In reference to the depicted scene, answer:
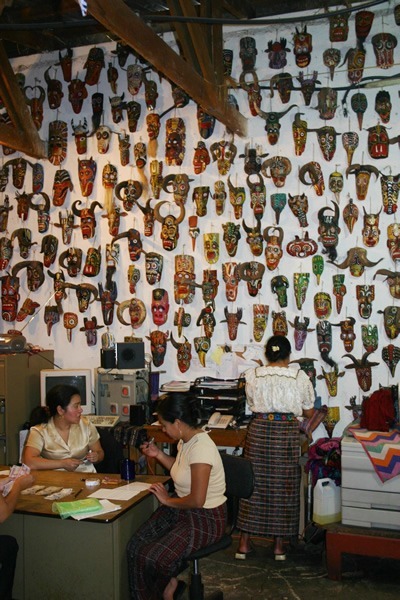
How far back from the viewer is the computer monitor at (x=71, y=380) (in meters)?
5.55

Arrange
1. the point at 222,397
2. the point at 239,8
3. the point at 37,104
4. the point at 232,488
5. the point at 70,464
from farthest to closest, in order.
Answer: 1. the point at 37,104
2. the point at 239,8
3. the point at 222,397
4. the point at 70,464
5. the point at 232,488

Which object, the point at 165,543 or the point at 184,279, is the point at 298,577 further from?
the point at 184,279

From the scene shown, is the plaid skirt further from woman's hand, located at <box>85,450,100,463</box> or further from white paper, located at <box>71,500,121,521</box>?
white paper, located at <box>71,500,121,521</box>

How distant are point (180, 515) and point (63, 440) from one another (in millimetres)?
1013

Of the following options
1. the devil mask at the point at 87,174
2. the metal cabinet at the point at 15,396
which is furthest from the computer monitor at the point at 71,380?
the devil mask at the point at 87,174

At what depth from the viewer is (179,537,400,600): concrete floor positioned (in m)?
3.99

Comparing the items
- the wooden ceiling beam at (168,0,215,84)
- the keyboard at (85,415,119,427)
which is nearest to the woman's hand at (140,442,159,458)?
the keyboard at (85,415,119,427)

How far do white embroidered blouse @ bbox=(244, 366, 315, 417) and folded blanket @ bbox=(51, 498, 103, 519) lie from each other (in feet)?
5.22

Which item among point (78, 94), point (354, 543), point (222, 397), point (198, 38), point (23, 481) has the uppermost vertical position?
point (78, 94)

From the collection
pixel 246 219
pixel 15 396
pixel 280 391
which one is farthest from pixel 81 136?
pixel 280 391

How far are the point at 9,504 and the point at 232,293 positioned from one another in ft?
9.72

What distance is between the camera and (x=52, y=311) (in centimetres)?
619

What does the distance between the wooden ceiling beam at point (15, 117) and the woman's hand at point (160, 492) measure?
10.9 ft

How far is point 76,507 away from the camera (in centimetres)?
313
